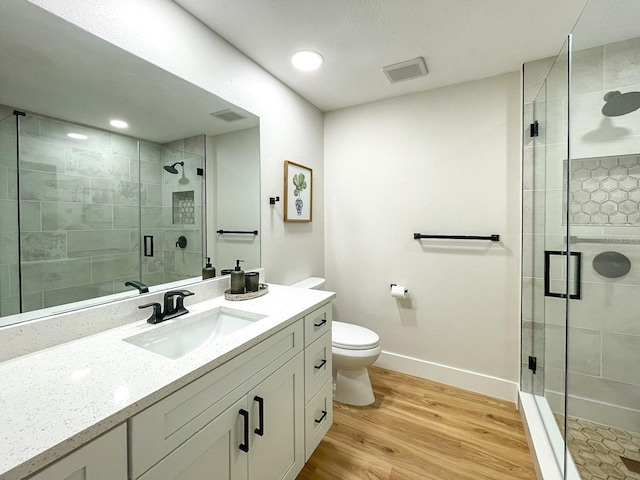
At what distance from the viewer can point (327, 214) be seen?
8.69 ft

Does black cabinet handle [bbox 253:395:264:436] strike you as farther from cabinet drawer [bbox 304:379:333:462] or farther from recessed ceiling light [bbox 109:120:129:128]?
recessed ceiling light [bbox 109:120:129:128]

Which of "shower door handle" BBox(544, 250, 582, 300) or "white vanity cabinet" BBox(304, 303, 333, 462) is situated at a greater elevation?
"shower door handle" BBox(544, 250, 582, 300)

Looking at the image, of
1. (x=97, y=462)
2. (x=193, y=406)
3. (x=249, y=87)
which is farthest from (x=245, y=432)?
(x=249, y=87)

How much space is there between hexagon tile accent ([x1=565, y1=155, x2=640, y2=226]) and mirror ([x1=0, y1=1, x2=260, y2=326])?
6.60ft

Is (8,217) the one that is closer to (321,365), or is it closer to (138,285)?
(138,285)

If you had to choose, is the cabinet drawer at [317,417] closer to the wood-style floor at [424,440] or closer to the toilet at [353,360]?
the wood-style floor at [424,440]

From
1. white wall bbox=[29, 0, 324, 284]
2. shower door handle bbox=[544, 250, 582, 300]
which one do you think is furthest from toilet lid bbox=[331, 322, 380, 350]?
shower door handle bbox=[544, 250, 582, 300]

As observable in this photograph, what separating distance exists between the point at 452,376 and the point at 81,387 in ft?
7.48

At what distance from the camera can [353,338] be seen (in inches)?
75.4

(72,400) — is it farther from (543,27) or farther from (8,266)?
(543,27)

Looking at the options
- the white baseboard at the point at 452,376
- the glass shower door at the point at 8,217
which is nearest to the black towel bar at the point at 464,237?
the white baseboard at the point at 452,376

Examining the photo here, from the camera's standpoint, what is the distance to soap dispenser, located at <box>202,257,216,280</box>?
1.57 metres

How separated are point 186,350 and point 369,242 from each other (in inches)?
65.8

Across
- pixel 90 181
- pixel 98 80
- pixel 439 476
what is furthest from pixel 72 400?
pixel 439 476
